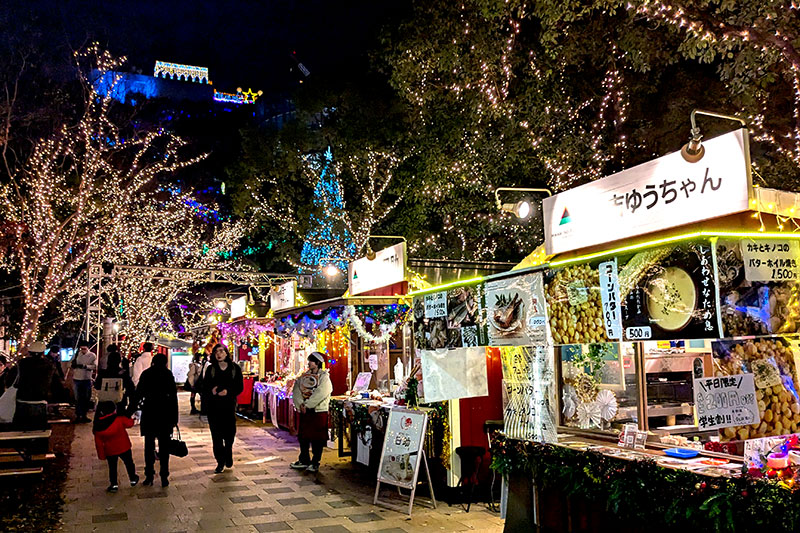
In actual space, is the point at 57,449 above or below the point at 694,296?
below

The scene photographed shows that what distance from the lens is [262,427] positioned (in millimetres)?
15961

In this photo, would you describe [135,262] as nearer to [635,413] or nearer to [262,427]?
[262,427]

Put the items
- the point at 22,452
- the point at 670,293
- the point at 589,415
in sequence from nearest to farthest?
the point at 670,293, the point at 589,415, the point at 22,452

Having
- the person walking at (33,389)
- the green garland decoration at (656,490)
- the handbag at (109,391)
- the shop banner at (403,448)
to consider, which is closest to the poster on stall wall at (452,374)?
the shop banner at (403,448)

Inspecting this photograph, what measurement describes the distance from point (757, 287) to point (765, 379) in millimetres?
894

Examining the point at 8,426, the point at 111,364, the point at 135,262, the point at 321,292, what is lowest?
the point at 8,426

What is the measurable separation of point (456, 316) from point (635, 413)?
2.19 m

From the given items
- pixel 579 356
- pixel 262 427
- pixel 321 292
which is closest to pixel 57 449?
pixel 262 427

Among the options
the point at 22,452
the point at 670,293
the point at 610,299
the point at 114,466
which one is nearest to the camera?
the point at 670,293

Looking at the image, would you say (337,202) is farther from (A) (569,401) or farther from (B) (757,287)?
(B) (757,287)

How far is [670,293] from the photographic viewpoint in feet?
15.6

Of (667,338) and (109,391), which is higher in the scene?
(667,338)

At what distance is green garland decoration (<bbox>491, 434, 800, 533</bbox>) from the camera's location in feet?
13.9

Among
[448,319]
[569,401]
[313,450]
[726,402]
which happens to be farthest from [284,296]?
[726,402]
